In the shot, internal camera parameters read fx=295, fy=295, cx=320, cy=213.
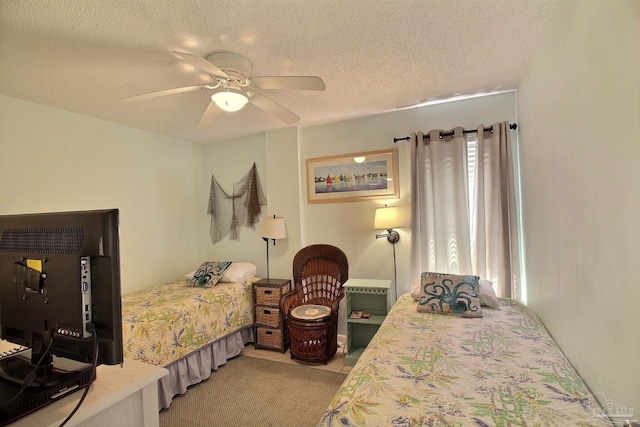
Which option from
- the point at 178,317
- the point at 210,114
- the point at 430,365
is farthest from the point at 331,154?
the point at 430,365

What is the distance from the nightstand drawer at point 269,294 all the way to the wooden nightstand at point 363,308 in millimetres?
733

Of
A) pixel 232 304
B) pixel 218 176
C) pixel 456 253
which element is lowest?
pixel 232 304

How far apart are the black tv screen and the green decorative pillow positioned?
203cm

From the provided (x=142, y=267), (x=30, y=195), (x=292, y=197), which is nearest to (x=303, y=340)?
(x=292, y=197)

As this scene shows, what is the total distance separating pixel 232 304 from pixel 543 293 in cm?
268

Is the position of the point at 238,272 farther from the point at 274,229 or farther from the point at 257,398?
the point at 257,398

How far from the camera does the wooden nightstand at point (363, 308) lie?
111 inches

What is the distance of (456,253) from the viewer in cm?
270

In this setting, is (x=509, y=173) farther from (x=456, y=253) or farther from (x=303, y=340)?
(x=303, y=340)

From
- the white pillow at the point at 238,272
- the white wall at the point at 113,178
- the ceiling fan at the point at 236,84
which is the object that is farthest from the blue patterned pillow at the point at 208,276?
the ceiling fan at the point at 236,84

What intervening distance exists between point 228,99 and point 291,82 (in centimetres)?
46

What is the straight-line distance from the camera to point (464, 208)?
2.66m

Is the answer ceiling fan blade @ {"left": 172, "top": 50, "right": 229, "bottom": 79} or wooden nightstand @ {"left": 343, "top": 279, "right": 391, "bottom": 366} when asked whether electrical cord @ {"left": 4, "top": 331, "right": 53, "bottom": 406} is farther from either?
wooden nightstand @ {"left": 343, "top": 279, "right": 391, "bottom": 366}

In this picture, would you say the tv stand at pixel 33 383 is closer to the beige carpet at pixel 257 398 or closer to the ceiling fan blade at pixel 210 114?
the beige carpet at pixel 257 398
